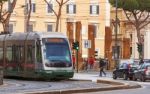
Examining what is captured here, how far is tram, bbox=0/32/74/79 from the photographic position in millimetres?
38094

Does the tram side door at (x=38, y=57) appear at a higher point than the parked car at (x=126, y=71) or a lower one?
higher

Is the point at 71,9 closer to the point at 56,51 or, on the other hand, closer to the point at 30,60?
the point at 30,60

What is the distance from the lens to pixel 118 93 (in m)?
28.5

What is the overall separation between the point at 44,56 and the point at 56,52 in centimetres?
80

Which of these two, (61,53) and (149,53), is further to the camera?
(149,53)

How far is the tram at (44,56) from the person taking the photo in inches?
1500

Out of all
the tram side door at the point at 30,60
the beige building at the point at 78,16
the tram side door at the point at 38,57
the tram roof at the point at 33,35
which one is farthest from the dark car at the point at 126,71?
the beige building at the point at 78,16

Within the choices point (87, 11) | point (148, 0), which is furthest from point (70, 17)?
point (148, 0)

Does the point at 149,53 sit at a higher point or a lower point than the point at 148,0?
lower

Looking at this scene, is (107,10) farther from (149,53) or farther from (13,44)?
(13,44)

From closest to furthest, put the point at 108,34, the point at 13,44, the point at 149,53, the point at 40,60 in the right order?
the point at 40,60, the point at 13,44, the point at 108,34, the point at 149,53

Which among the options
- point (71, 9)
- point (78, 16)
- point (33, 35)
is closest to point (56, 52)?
point (33, 35)

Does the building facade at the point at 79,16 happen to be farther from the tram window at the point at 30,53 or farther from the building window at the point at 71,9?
the tram window at the point at 30,53

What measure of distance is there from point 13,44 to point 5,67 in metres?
1.99
